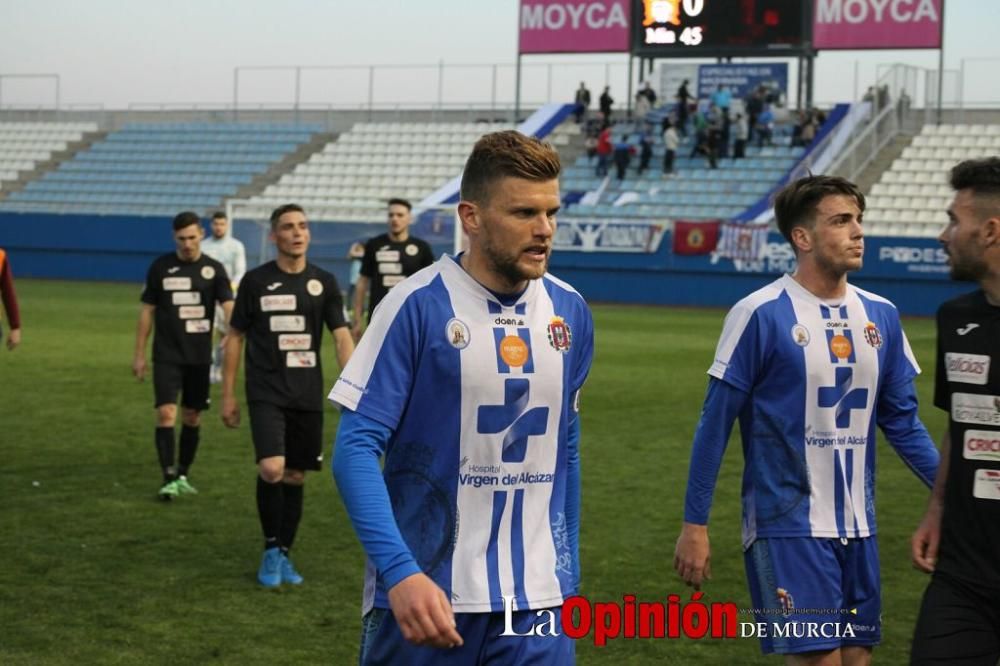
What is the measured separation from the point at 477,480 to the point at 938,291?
32013 millimetres

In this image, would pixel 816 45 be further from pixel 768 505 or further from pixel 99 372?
pixel 768 505

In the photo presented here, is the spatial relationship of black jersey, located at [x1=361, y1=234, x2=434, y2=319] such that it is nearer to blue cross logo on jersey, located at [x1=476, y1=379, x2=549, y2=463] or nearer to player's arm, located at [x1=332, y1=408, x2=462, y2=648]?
blue cross logo on jersey, located at [x1=476, y1=379, x2=549, y2=463]

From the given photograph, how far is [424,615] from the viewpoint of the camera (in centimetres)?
327

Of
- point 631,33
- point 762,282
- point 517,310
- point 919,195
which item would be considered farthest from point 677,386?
point 631,33

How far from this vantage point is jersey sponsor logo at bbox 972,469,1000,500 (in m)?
4.24

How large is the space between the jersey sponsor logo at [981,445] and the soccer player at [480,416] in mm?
1257

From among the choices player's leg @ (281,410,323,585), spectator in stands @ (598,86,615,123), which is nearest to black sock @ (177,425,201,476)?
player's leg @ (281,410,323,585)

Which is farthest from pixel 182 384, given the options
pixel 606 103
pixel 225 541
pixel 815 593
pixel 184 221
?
pixel 606 103

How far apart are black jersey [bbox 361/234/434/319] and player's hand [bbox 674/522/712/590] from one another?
9830mm

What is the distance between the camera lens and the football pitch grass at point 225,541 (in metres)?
6.90

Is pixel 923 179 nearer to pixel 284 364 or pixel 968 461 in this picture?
pixel 284 364

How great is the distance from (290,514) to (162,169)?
43.8m

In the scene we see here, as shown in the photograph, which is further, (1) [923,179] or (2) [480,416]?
(1) [923,179]

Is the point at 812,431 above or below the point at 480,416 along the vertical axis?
below
